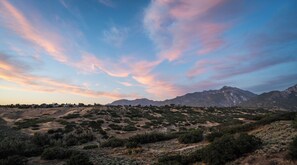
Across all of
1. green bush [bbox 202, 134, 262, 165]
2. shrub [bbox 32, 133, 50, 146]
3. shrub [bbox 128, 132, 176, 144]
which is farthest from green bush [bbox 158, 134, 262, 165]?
shrub [bbox 32, 133, 50, 146]

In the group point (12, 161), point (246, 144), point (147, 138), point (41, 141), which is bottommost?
point (12, 161)

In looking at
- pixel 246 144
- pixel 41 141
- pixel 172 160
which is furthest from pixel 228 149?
pixel 41 141

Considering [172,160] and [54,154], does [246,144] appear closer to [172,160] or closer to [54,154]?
[172,160]

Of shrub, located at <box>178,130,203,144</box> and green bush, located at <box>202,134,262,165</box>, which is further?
shrub, located at <box>178,130,203,144</box>

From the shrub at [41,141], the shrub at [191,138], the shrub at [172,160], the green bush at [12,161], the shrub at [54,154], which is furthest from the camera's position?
the shrub at [41,141]

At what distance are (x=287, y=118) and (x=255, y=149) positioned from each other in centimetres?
1104

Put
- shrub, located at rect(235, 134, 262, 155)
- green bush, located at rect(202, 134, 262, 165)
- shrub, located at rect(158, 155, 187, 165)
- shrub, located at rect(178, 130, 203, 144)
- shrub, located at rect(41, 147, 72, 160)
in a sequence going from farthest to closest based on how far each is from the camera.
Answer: shrub, located at rect(178, 130, 203, 144) → shrub, located at rect(41, 147, 72, 160) → shrub, located at rect(158, 155, 187, 165) → shrub, located at rect(235, 134, 262, 155) → green bush, located at rect(202, 134, 262, 165)

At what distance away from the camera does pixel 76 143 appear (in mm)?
26406

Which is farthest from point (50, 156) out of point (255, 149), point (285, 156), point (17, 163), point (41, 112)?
point (41, 112)

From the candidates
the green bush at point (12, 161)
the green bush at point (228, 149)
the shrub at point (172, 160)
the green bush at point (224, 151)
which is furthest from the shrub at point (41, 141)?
the green bush at point (228, 149)

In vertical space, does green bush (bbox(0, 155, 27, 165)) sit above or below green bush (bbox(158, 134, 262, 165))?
below

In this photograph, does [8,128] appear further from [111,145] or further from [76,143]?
[111,145]

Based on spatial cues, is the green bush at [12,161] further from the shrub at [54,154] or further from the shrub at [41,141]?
the shrub at [41,141]

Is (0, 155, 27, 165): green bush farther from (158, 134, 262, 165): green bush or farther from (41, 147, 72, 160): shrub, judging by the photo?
(158, 134, 262, 165): green bush
